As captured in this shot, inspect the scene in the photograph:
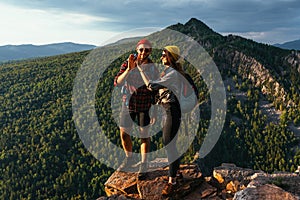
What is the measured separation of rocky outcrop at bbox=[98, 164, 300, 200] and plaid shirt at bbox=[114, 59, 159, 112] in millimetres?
2731

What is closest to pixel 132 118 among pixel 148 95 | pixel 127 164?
pixel 148 95

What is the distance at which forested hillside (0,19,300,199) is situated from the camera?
111 m

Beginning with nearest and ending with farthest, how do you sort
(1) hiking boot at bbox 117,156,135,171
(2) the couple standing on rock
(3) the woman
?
(3) the woman, (2) the couple standing on rock, (1) hiking boot at bbox 117,156,135,171

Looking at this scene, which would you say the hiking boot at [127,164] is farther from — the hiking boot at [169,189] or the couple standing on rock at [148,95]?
the hiking boot at [169,189]

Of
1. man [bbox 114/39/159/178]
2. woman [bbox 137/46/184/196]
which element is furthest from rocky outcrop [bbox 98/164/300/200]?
woman [bbox 137/46/184/196]

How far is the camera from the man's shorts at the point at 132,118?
10.3 meters

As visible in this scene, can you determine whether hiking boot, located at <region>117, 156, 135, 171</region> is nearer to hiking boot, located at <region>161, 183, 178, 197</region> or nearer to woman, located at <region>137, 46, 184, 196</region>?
hiking boot, located at <region>161, 183, 178, 197</region>

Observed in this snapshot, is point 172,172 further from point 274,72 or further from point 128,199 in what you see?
point 274,72

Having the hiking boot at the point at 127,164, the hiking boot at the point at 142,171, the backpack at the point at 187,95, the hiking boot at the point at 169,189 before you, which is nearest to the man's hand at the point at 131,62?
the backpack at the point at 187,95

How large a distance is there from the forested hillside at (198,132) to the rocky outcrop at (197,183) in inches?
2911

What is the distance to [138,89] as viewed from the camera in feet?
32.5

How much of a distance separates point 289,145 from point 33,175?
10122 cm

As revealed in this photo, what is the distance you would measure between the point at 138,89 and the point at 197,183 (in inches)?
160

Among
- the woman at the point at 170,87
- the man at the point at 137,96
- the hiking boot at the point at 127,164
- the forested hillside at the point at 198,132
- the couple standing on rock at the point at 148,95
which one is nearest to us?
the woman at the point at 170,87
